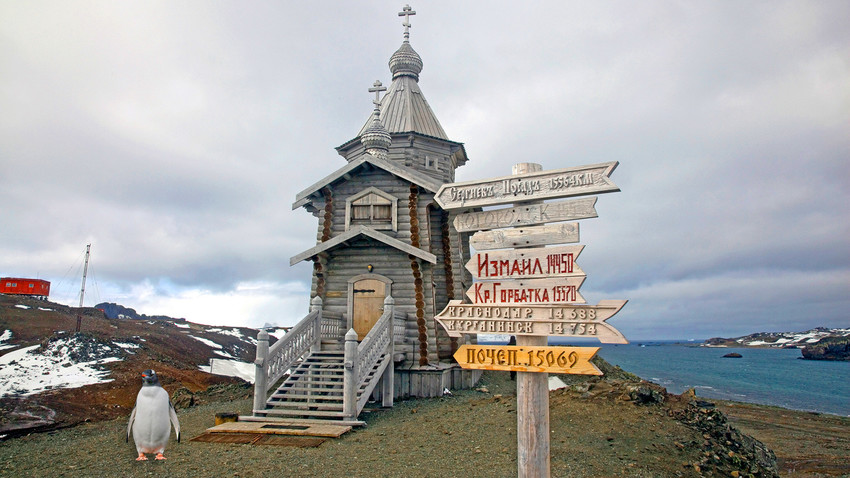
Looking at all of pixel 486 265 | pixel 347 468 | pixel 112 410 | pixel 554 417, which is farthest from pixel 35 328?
pixel 486 265

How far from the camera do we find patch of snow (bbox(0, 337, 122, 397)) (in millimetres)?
18234

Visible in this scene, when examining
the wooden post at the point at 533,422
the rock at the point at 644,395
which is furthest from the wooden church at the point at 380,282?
the wooden post at the point at 533,422

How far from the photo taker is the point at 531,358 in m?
5.13

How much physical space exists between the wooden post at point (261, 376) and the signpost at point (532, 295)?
8.19m

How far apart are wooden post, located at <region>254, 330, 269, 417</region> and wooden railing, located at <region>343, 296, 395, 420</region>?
2.17 m

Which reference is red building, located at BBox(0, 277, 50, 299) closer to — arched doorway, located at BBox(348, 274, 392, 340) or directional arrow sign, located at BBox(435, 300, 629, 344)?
arched doorway, located at BBox(348, 274, 392, 340)

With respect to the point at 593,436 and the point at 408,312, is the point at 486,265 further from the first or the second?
the point at 408,312

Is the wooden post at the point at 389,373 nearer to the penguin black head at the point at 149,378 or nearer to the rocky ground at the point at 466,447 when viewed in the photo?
the rocky ground at the point at 466,447

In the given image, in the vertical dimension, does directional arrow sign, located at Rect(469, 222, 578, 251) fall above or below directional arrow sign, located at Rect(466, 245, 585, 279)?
above

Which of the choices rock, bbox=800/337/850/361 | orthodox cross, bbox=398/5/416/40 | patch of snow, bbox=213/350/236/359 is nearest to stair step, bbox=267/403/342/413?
orthodox cross, bbox=398/5/416/40

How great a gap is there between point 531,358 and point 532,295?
0.68m

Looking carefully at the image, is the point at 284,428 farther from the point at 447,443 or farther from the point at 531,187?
the point at 531,187

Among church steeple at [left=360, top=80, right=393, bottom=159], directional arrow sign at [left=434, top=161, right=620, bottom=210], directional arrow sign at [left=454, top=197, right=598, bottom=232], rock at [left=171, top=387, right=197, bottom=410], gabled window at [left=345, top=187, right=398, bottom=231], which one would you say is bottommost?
rock at [left=171, top=387, right=197, bottom=410]

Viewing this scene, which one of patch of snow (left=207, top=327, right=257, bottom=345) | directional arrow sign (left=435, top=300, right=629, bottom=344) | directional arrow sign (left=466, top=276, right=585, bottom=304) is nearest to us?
directional arrow sign (left=435, top=300, right=629, bottom=344)
